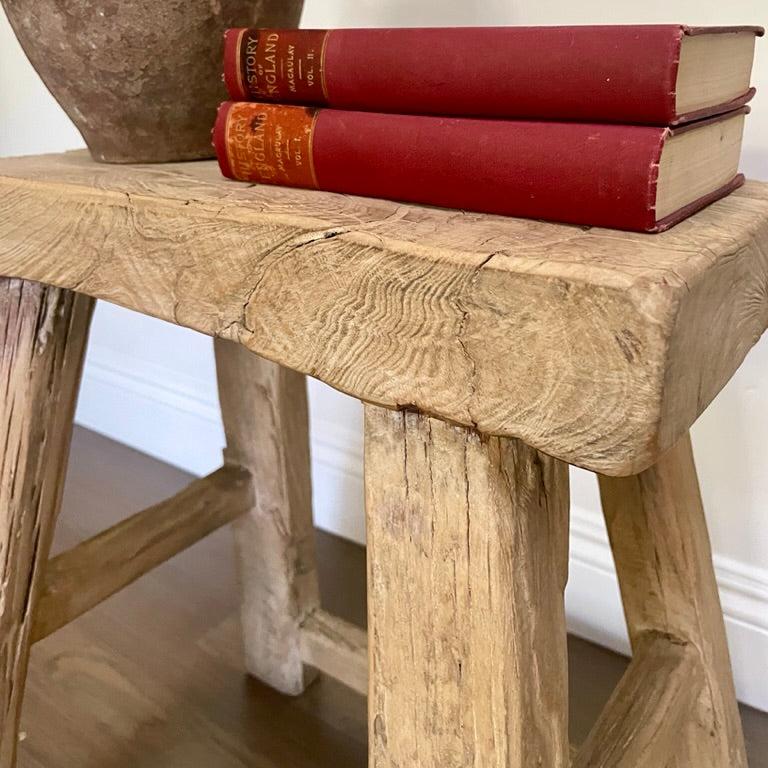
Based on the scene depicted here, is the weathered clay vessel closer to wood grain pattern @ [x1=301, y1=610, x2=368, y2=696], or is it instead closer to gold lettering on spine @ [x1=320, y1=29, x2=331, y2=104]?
gold lettering on spine @ [x1=320, y1=29, x2=331, y2=104]

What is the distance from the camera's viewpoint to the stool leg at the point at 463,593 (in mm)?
419

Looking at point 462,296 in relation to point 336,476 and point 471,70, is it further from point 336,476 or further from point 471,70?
point 336,476

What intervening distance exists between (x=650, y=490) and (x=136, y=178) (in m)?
0.45

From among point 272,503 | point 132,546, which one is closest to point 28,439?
point 132,546

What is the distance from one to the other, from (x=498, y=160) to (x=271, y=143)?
6.4 inches

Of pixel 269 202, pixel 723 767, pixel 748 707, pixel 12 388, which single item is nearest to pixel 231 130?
pixel 269 202

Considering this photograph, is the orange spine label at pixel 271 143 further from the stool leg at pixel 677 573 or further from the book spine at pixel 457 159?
the stool leg at pixel 677 573

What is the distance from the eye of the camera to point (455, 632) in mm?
432

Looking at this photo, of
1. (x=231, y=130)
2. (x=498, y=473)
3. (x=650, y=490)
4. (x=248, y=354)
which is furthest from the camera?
(x=248, y=354)

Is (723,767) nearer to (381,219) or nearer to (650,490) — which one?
(650,490)

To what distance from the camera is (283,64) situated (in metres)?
0.51

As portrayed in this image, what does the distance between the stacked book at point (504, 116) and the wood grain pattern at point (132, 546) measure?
0.43 m

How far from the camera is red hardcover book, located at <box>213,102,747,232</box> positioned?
0.41 m

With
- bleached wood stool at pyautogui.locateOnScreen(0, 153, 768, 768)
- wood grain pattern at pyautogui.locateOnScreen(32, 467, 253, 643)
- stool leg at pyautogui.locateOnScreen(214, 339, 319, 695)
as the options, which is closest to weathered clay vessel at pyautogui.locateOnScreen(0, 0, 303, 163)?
bleached wood stool at pyautogui.locateOnScreen(0, 153, 768, 768)
